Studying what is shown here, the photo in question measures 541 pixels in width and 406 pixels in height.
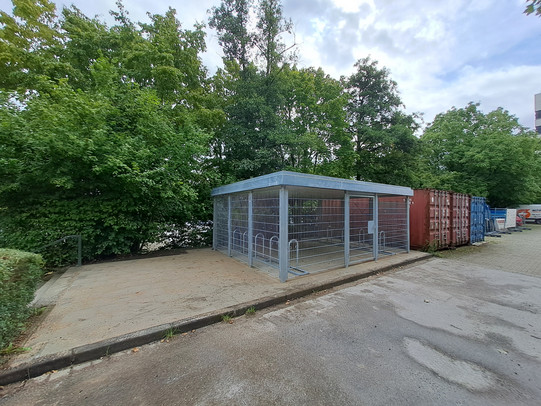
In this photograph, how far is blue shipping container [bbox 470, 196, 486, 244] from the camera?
9.90 meters

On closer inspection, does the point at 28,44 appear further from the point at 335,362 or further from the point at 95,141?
the point at 335,362

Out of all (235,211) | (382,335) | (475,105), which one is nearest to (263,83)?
(235,211)

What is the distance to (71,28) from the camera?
8086 millimetres

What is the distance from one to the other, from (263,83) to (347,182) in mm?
7476

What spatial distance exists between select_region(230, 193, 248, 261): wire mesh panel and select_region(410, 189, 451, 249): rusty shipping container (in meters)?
6.34

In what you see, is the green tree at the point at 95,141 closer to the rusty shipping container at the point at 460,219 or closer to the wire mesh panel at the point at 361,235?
the wire mesh panel at the point at 361,235

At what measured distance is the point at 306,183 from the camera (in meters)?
4.54

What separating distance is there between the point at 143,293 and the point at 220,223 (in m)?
4.06

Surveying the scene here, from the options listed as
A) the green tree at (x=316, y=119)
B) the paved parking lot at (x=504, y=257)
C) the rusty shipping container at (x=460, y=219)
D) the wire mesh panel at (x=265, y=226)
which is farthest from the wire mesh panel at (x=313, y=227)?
the rusty shipping container at (x=460, y=219)

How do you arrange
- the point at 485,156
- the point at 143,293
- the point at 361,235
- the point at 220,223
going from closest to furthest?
the point at 143,293
the point at 361,235
the point at 220,223
the point at 485,156

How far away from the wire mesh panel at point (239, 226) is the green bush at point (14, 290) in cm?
413

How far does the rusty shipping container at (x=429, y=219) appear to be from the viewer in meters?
7.79

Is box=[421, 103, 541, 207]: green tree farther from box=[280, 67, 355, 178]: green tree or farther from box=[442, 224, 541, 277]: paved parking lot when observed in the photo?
box=[442, 224, 541, 277]: paved parking lot

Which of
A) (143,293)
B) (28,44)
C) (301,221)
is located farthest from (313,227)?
(28,44)
